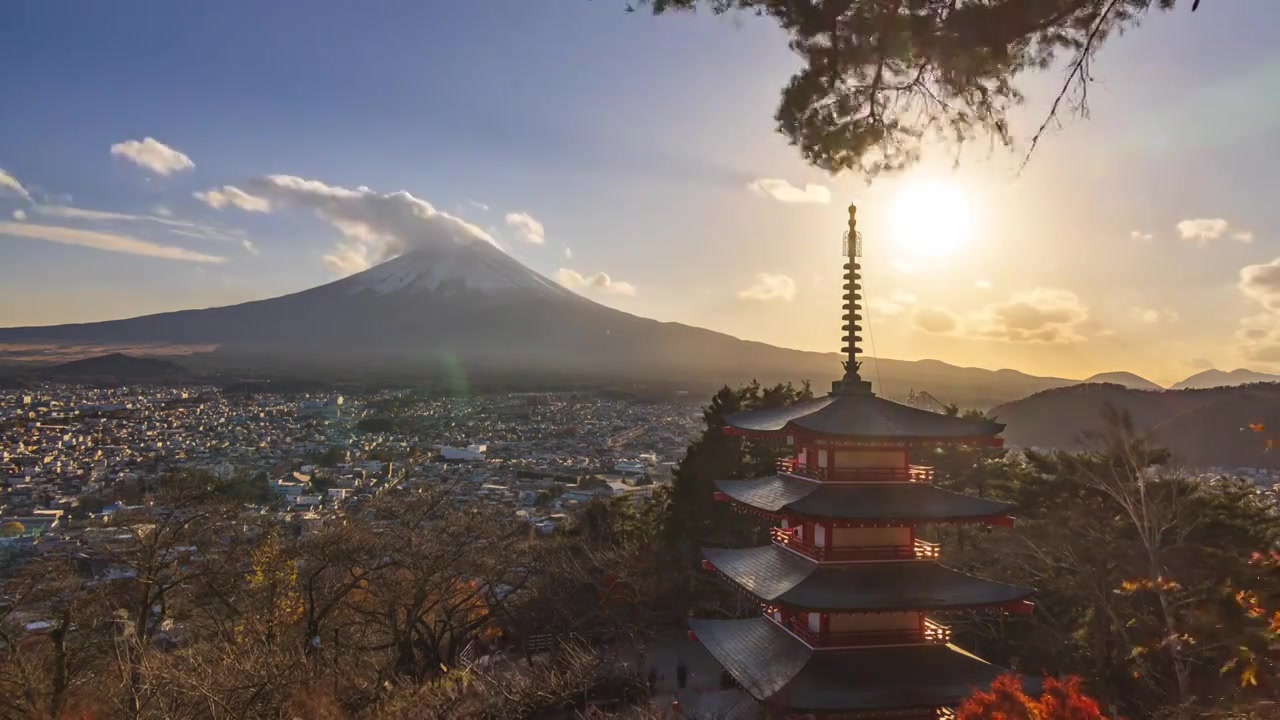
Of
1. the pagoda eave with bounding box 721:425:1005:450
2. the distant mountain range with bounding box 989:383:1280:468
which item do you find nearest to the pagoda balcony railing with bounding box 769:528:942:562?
the pagoda eave with bounding box 721:425:1005:450

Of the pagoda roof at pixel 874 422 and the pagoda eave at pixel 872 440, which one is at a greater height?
the pagoda roof at pixel 874 422

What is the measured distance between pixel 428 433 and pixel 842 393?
5295 centimetres

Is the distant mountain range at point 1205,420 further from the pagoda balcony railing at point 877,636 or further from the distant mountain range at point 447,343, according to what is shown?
the distant mountain range at point 447,343

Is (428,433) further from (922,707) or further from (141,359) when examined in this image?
(922,707)

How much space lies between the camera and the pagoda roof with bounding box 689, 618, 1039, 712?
9688mm

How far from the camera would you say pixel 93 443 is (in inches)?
1779

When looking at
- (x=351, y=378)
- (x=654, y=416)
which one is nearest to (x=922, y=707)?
(x=654, y=416)

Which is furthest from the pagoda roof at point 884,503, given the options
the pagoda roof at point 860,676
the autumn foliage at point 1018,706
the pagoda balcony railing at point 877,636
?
the autumn foliage at point 1018,706

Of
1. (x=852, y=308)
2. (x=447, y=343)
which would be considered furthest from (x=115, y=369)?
(x=852, y=308)

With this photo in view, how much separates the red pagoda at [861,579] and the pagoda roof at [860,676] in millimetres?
Result: 18

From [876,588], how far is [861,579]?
0.25m

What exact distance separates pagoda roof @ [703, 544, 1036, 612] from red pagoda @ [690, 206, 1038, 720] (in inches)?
0.8

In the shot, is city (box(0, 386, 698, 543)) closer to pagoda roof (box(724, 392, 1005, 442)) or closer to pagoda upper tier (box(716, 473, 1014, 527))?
pagoda roof (box(724, 392, 1005, 442))

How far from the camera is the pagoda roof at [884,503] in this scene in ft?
34.6
